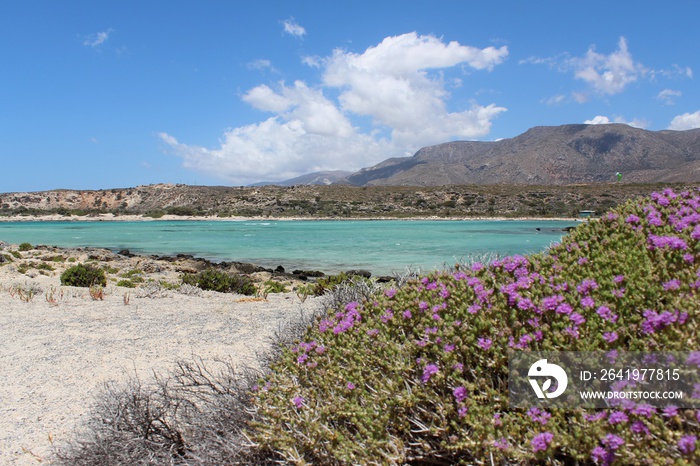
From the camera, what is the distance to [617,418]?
5.79ft

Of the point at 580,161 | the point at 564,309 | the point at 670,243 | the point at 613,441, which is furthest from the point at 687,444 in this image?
the point at 580,161

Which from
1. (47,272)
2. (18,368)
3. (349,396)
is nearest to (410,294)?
(349,396)

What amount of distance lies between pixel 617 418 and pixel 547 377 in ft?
1.12

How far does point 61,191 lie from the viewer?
391 ft

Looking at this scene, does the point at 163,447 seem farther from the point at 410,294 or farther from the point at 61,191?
the point at 61,191

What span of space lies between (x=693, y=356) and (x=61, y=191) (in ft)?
447

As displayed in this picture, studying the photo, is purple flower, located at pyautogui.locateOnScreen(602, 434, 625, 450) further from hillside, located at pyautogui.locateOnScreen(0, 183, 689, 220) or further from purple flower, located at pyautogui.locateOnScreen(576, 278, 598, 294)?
hillside, located at pyautogui.locateOnScreen(0, 183, 689, 220)

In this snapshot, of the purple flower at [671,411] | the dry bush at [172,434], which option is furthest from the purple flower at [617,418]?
the dry bush at [172,434]

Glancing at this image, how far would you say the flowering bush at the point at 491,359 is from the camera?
187 centimetres

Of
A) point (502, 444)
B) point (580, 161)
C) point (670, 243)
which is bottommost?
point (502, 444)

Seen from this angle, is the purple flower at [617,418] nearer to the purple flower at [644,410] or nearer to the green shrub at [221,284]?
the purple flower at [644,410]

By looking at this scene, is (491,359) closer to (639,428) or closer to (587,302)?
(587,302)

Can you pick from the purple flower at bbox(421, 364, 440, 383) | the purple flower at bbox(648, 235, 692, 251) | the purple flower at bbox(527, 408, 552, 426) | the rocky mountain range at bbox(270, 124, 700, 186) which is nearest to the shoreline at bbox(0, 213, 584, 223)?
the purple flower at bbox(648, 235, 692, 251)

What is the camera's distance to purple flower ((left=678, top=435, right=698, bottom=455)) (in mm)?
1606
